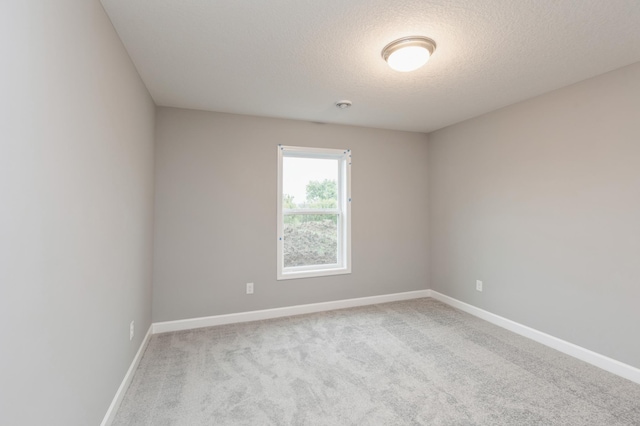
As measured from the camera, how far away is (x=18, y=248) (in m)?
0.94

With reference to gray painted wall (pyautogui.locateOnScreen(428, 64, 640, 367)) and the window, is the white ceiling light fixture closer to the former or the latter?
gray painted wall (pyautogui.locateOnScreen(428, 64, 640, 367))

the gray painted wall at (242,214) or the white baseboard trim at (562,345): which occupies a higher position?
the gray painted wall at (242,214)

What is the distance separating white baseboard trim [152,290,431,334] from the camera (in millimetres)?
3158

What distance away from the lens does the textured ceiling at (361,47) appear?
166cm

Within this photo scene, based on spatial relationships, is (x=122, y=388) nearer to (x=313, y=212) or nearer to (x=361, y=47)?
(x=313, y=212)

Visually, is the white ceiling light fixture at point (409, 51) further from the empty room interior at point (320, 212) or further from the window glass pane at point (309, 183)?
the window glass pane at point (309, 183)

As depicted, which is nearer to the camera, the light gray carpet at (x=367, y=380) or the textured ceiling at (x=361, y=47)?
the textured ceiling at (x=361, y=47)

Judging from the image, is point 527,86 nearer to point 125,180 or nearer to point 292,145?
point 292,145

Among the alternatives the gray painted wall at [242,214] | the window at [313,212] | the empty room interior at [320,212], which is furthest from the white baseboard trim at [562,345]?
the window at [313,212]

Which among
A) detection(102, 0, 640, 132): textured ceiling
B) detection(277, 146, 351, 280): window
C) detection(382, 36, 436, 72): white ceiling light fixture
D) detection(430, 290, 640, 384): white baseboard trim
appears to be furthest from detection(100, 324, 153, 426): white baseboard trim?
detection(430, 290, 640, 384): white baseboard trim

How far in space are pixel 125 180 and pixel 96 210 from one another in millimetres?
583

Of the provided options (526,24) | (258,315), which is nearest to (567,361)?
(526,24)

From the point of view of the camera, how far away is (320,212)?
3.88 meters

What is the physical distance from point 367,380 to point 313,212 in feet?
6.93
